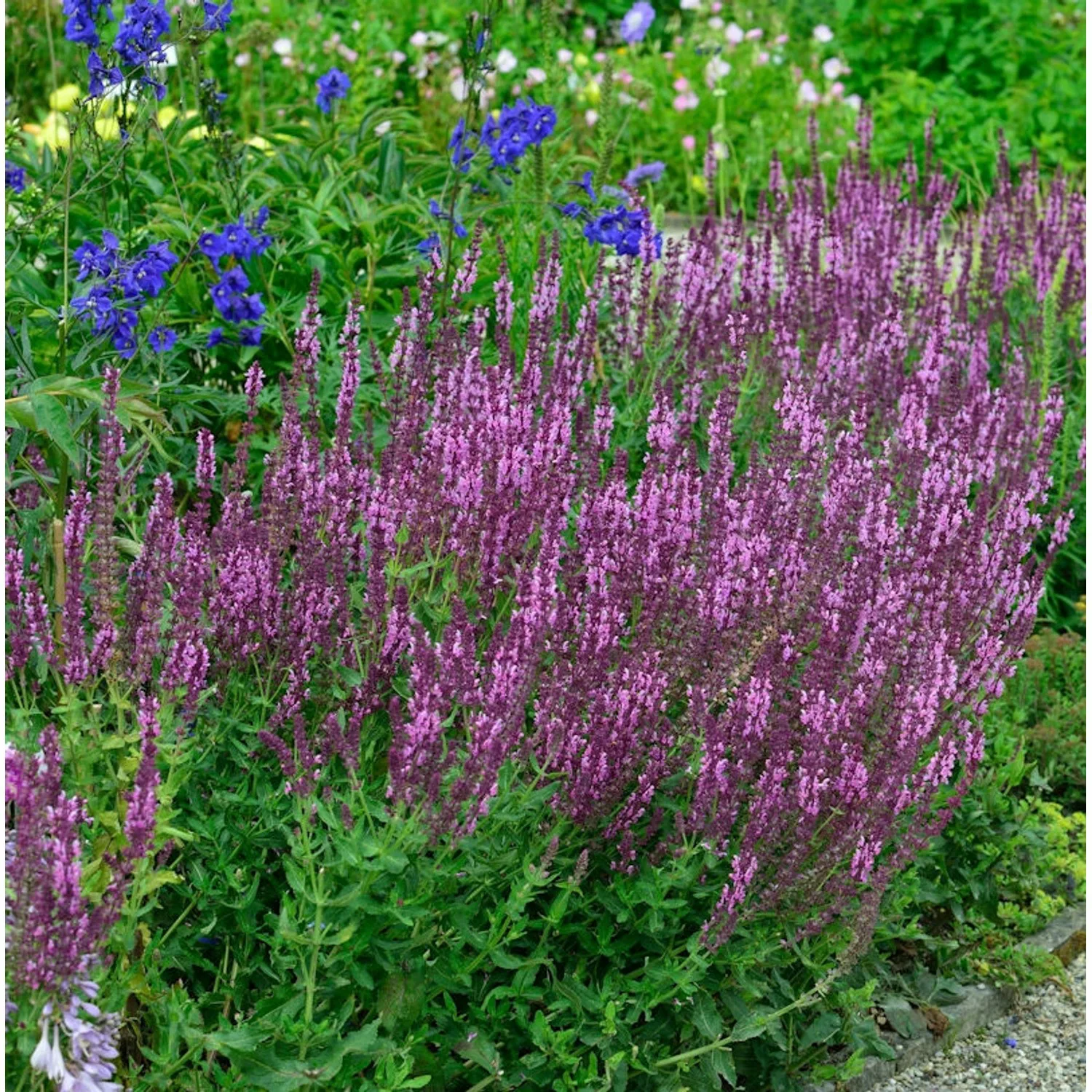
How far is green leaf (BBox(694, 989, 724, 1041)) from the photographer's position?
288 cm

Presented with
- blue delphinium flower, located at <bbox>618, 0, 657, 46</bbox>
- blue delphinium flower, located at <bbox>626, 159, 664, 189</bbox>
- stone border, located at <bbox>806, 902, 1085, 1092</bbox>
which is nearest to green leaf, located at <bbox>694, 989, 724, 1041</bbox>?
stone border, located at <bbox>806, 902, 1085, 1092</bbox>

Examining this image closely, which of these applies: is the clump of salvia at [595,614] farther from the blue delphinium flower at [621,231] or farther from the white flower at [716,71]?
the white flower at [716,71]

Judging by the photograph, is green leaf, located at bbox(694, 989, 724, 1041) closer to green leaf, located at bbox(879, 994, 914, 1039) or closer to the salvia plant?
the salvia plant

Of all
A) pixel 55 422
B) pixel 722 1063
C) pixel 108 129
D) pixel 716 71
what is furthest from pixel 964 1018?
pixel 716 71

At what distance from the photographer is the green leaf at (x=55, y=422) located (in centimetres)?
291

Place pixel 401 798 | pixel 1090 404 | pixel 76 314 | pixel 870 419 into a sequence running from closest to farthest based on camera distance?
pixel 401 798
pixel 76 314
pixel 870 419
pixel 1090 404

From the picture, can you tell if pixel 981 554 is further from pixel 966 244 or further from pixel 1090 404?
pixel 966 244

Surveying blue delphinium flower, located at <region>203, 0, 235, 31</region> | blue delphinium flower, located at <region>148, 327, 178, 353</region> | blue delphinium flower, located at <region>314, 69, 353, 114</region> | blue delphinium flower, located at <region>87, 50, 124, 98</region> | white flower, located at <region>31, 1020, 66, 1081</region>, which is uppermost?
blue delphinium flower, located at <region>203, 0, 235, 31</region>

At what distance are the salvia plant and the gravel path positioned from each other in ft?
1.25

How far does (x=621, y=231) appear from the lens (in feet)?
15.4

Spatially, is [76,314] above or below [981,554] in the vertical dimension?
above

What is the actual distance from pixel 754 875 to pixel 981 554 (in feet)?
3.28

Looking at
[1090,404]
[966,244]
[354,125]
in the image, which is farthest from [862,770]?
[354,125]

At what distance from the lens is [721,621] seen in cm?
307
